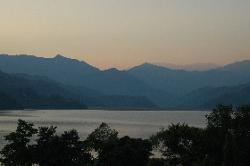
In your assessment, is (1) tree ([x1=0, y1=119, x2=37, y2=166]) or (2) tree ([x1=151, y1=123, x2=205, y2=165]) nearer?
(1) tree ([x1=0, y1=119, x2=37, y2=166])

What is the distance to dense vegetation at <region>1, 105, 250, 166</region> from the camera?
6141cm

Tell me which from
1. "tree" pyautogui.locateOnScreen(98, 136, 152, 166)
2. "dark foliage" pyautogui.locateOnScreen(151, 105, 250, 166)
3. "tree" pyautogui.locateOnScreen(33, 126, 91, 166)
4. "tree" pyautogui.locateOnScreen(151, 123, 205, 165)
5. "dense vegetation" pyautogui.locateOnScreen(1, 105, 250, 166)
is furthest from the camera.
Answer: "tree" pyautogui.locateOnScreen(98, 136, 152, 166)

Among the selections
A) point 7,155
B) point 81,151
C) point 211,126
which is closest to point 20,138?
point 7,155

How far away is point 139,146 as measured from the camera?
67188 millimetres

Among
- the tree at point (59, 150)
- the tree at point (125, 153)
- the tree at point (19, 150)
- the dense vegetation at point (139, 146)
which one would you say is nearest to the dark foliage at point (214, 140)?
the dense vegetation at point (139, 146)

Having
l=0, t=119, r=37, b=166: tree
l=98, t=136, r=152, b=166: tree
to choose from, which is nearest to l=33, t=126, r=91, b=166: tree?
l=0, t=119, r=37, b=166: tree

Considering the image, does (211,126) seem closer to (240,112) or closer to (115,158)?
(240,112)

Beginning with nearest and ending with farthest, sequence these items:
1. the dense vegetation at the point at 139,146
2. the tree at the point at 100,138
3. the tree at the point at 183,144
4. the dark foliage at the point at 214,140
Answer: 1. the dark foliage at the point at 214,140
2. the dense vegetation at the point at 139,146
3. the tree at the point at 183,144
4. the tree at the point at 100,138

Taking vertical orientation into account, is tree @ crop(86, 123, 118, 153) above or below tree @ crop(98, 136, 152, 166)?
above

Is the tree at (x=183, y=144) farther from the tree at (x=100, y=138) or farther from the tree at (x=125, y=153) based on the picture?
the tree at (x=100, y=138)

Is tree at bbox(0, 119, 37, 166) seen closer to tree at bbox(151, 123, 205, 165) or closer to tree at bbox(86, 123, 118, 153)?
tree at bbox(86, 123, 118, 153)

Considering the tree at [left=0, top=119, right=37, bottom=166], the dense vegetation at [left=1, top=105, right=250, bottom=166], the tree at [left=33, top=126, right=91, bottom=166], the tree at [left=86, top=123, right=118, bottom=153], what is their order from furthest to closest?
the tree at [left=86, top=123, right=118, bottom=153] < the tree at [left=33, top=126, right=91, bottom=166] < the tree at [left=0, top=119, right=37, bottom=166] < the dense vegetation at [left=1, top=105, right=250, bottom=166]

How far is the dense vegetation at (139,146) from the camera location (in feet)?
201

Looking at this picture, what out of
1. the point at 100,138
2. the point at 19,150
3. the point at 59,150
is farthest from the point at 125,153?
the point at 19,150
